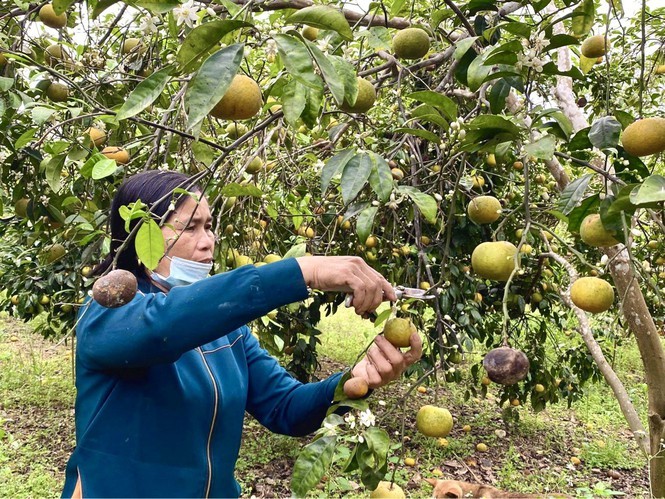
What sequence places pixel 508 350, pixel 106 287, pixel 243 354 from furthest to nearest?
pixel 243 354, pixel 508 350, pixel 106 287

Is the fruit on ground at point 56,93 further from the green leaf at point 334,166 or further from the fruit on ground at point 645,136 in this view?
the fruit on ground at point 645,136

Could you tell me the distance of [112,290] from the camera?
3.02 ft

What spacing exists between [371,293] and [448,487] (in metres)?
1.65

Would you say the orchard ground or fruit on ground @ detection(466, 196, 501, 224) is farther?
the orchard ground

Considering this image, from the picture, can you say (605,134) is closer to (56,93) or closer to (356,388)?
(356,388)

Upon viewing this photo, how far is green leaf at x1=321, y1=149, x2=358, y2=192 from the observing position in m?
1.14

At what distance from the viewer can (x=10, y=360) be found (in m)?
5.47

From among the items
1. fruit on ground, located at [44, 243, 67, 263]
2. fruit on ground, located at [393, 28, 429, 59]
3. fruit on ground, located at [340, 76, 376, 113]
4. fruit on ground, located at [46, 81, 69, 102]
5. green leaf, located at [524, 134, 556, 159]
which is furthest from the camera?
fruit on ground, located at [44, 243, 67, 263]

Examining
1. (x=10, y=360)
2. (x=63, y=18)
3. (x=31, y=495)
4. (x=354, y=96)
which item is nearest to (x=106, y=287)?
(x=354, y=96)

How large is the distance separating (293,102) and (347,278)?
32cm

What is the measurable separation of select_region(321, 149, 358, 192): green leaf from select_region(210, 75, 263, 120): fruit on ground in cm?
21

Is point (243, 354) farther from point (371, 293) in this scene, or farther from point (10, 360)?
point (10, 360)

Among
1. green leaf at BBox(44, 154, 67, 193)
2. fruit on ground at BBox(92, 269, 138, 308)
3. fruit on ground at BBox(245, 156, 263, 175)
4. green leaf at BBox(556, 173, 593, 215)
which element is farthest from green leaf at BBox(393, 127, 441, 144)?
green leaf at BBox(44, 154, 67, 193)

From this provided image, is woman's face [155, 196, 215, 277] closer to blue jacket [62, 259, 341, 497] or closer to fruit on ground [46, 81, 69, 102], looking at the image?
blue jacket [62, 259, 341, 497]
